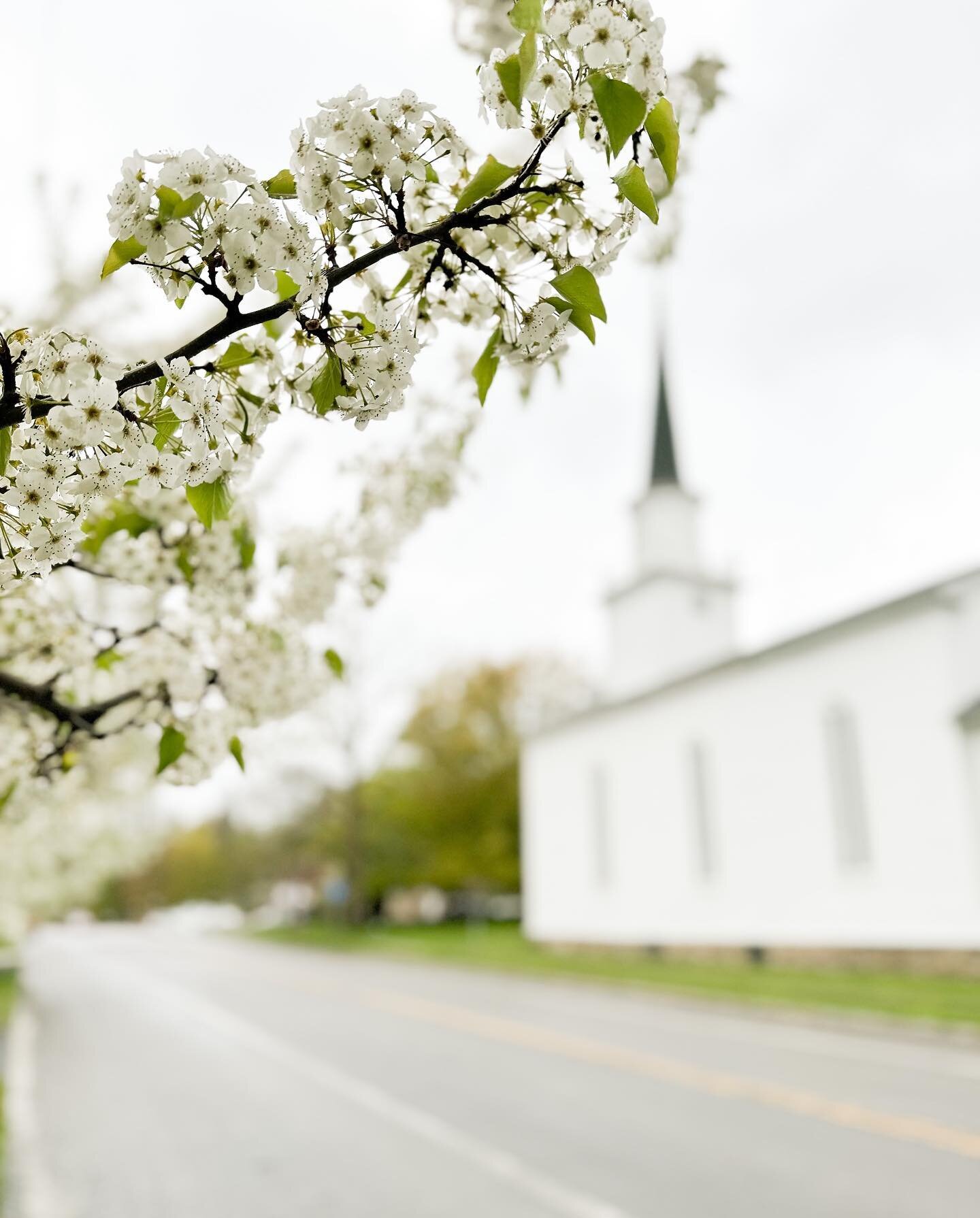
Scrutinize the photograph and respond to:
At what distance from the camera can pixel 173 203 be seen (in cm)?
142

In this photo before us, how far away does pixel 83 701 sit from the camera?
3.45 m

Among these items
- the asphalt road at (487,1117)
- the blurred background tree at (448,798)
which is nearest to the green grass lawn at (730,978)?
the asphalt road at (487,1117)

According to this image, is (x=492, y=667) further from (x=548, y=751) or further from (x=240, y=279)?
(x=240, y=279)

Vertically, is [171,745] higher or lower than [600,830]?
lower

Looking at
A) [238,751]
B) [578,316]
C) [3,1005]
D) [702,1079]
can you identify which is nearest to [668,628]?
[3,1005]

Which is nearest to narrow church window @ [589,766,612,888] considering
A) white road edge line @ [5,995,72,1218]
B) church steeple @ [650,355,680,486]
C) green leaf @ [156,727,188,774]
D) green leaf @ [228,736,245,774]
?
church steeple @ [650,355,680,486]

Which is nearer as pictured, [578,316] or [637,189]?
[637,189]

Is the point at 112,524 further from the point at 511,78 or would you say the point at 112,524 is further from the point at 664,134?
the point at 664,134

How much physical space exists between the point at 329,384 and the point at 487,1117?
7.84 meters

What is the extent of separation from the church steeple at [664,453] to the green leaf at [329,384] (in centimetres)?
3023

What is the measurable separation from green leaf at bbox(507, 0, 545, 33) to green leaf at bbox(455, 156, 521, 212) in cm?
18

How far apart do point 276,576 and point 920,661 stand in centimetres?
1743

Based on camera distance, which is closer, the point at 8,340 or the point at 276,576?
the point at 8,340

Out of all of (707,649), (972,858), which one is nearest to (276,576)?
(972,858)
